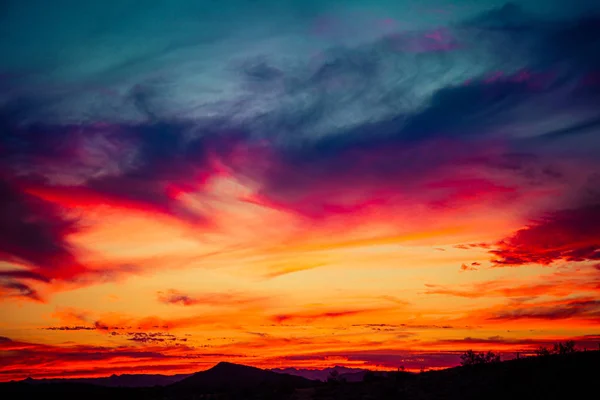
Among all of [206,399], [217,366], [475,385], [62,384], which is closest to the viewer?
[475,385]

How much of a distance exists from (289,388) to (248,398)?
2896mm

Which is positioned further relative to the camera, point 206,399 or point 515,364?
point 206,399

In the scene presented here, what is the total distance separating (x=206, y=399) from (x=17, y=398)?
3301 cm

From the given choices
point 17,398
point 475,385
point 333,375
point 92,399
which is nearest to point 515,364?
point 475,385

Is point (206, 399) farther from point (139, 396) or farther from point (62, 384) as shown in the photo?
point (62, 384)

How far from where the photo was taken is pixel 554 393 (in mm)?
29203

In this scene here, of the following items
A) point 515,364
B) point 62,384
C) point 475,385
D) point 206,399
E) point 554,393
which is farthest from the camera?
point 62,384

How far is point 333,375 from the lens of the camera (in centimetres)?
4253

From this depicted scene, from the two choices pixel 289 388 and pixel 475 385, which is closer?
pixel 475 385

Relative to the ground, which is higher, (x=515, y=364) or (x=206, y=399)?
(x=515, y=364)

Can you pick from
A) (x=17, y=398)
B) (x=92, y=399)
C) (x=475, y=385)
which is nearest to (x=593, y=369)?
(x=475, y=385)

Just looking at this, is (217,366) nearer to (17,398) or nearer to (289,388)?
(17,398)

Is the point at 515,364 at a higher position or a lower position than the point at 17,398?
higher

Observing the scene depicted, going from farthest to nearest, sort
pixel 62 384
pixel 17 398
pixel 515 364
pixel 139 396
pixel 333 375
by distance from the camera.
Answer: pixel 62 384 → pixel 17 398 → pixel 139 396 → pixel 333 375 → pixel 515 364
